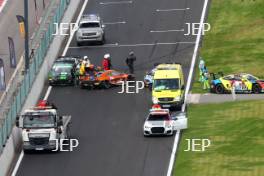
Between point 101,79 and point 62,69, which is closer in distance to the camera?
point 101,79

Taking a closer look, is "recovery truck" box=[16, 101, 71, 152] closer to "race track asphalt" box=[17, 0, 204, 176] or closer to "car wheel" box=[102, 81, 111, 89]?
"race track asphalt" box=[17, 0, 204, 176]

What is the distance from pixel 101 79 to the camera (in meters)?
85.6

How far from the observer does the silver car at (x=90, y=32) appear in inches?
3723

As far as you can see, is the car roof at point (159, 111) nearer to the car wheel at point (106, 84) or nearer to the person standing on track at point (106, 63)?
the car wheel at point (106, 84)

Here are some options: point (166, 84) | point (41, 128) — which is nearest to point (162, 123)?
point (166, 84)

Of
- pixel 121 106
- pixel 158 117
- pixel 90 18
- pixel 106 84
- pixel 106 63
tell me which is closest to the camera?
pixel 158 117

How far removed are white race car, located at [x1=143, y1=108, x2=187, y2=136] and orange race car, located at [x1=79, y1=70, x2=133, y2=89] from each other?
357 inches

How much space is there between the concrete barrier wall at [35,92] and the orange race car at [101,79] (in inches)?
124

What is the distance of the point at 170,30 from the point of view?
9688 cm

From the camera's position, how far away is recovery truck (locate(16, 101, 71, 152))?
2960 inches

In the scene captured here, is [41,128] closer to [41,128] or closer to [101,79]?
[41,128]

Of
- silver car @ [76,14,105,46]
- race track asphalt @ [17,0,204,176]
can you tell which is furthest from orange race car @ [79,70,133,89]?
silver car @ [76,14,105,46]

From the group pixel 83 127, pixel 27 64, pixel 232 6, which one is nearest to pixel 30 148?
pixel 83 127

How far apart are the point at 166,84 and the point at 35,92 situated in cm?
930
